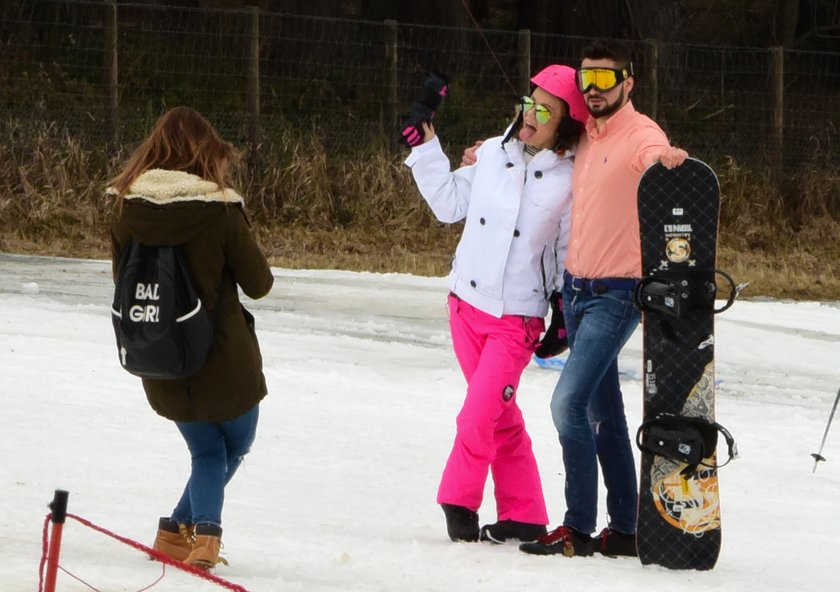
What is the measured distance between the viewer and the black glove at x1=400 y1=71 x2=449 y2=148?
5.19 m

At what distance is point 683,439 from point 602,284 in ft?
1.88

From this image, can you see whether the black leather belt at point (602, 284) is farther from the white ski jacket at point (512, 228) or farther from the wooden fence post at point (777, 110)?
the wooden fence post at point (777, 110)

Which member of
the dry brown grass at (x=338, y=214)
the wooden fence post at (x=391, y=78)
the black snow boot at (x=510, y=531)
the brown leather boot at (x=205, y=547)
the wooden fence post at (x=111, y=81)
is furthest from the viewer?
the wooden fence post at (x=391, y=78)

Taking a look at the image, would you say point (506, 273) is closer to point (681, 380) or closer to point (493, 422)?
point (493, 422)

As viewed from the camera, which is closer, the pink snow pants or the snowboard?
the snowboard

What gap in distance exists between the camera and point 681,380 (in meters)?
4.86

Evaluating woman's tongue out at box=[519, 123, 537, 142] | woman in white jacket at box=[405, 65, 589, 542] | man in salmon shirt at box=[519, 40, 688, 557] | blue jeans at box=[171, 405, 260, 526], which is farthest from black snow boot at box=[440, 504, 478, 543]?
woman's tongue out at box=[519, 123, 537, 142]

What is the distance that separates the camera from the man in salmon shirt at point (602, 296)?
15.7ft

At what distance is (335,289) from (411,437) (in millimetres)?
4418

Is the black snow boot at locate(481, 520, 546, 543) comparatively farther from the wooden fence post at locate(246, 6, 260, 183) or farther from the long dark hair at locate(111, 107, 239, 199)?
the wooden fence post at locate(246, 6, 260, 183)

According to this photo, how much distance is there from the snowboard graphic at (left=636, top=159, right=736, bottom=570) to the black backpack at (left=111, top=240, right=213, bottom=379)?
148cm

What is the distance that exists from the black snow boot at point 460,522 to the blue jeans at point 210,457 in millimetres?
857

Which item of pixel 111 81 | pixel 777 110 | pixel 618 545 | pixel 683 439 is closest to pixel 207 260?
pixel 683 439

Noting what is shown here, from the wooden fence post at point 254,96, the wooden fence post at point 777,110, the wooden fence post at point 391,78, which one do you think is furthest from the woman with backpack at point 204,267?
the wooden fence post at point 777,110
